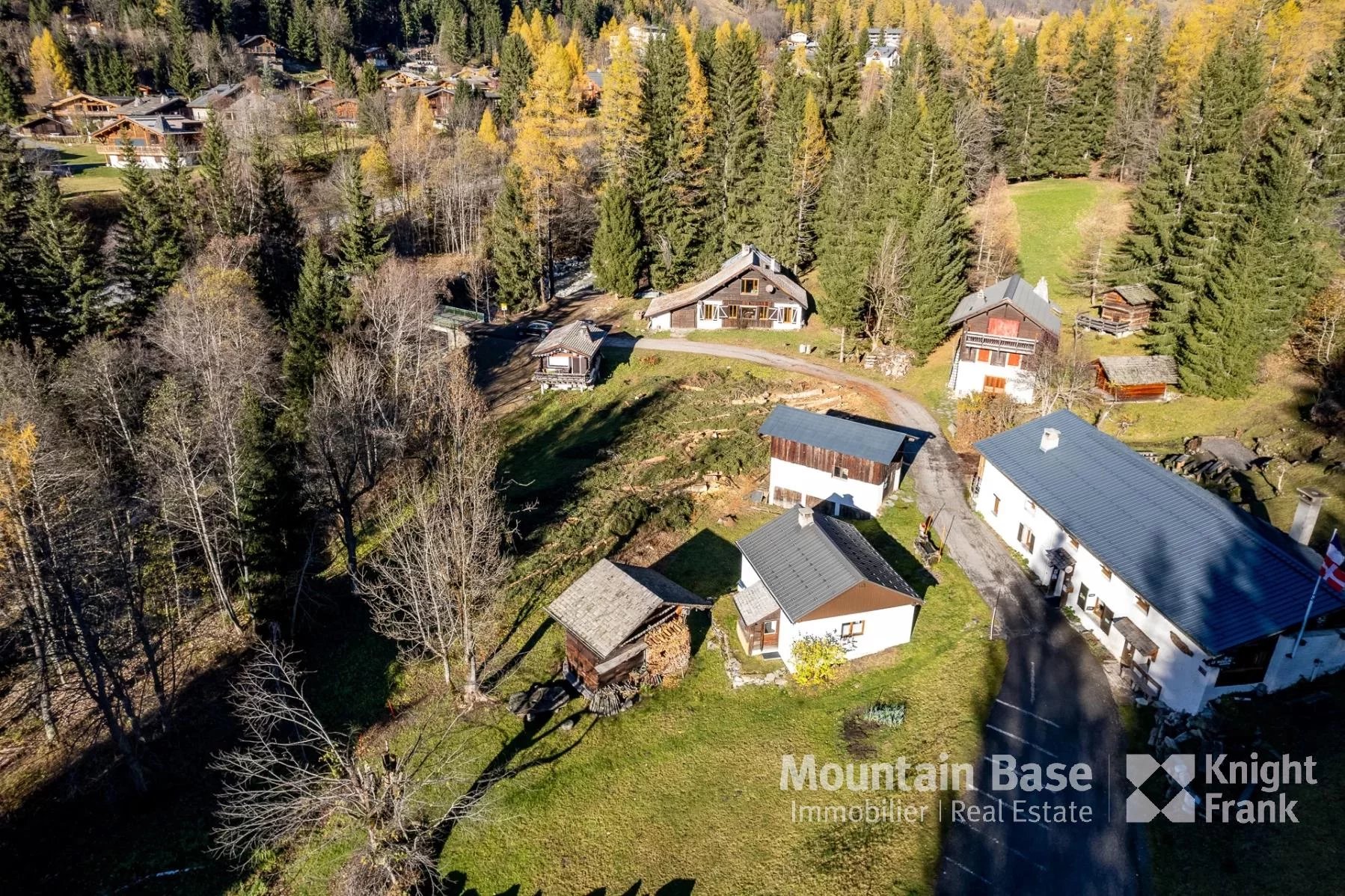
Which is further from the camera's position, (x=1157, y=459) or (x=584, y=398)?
(x=584, y=398)

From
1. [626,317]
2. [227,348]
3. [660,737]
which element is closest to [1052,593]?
[660,737]

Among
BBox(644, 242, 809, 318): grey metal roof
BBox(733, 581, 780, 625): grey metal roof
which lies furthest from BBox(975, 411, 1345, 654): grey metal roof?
BBox(644, 242, 809, 318): grey metal roof

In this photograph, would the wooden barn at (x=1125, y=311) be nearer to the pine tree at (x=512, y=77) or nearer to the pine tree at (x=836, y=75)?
the pine tree at (x=836, y=75)

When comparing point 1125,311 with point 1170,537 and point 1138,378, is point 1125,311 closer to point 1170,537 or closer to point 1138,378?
point 1138,378

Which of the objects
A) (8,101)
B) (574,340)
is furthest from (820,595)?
(8,101)

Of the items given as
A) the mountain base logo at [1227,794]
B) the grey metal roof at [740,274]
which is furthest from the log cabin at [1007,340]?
the mountain base logo at [1227,794]

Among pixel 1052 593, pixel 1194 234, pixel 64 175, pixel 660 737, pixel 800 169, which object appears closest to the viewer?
pixel 660 737

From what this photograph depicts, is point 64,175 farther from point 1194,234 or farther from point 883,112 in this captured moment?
point 1194,234
